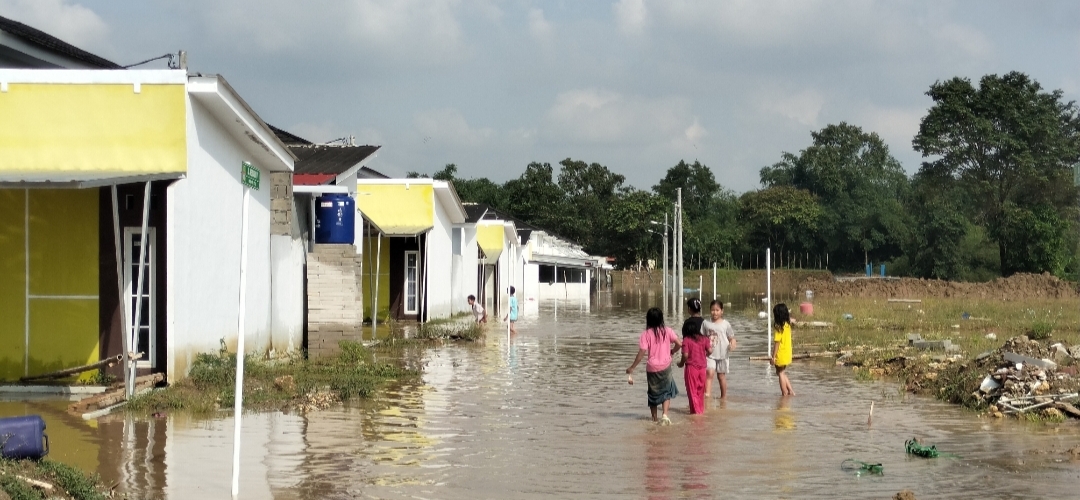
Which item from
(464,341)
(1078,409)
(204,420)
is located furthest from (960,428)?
(464,341)

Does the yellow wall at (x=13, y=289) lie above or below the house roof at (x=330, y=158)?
below

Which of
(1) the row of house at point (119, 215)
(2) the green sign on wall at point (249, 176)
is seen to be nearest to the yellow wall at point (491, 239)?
(1) the row of house at point (119, 215)

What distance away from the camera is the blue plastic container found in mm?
7734

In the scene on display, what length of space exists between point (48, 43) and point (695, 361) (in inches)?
561

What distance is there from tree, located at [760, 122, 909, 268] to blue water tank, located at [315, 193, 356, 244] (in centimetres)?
7698

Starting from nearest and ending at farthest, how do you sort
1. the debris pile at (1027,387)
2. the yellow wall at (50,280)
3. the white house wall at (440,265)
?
the debris pile at (1027,387)
the yellow wall at (50,280)
the white house wall at (440,265)

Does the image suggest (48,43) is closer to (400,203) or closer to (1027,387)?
(400,203)

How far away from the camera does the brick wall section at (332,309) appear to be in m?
20.0

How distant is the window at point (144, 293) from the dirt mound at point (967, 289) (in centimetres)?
4550

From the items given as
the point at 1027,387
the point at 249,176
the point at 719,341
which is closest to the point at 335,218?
the point at 719,341

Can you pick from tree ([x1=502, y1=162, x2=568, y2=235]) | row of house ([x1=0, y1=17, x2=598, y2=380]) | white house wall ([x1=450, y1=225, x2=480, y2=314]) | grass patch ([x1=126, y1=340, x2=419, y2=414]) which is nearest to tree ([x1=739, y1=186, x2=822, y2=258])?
tree ([x1=502, y1=162, x2=568, y2=235])

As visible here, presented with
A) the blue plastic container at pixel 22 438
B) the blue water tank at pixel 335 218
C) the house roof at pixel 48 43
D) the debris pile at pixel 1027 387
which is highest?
the house roof at pixel 48 43

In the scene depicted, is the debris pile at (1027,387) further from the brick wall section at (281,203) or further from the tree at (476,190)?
the tree at (476,190)

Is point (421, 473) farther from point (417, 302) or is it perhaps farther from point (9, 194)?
point (417, 302)
